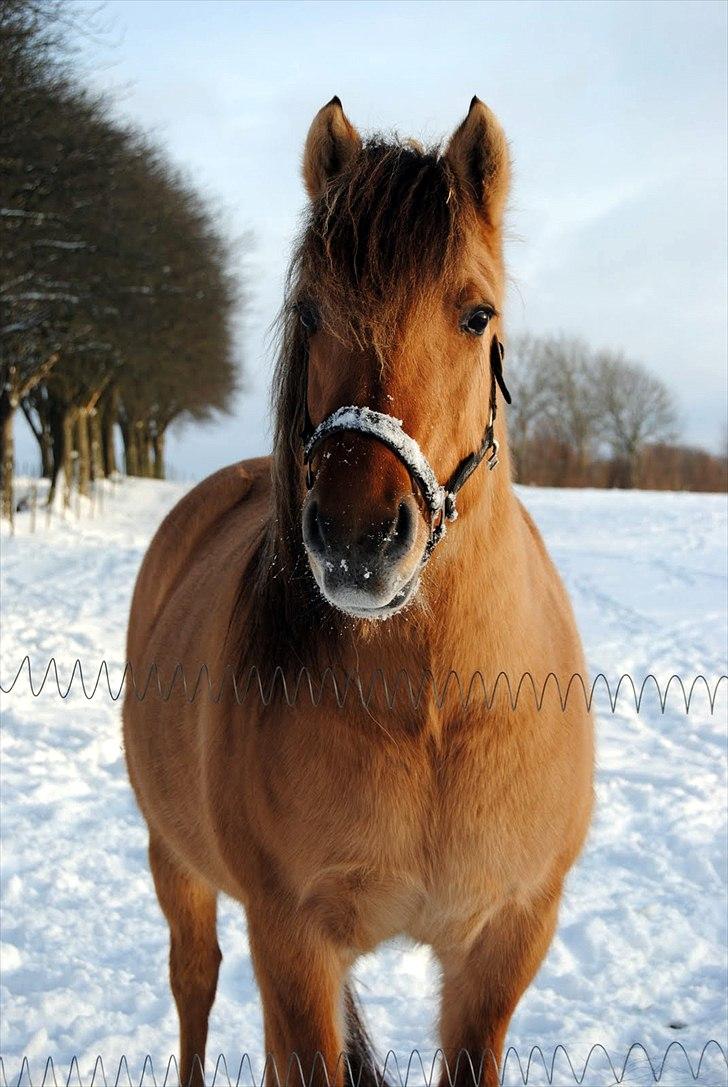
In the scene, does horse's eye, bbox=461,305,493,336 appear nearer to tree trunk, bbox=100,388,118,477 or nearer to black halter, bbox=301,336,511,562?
black halter, bbox=301,336,511,562

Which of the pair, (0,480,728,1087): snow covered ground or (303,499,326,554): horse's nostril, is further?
(0,480,728,1087): snow covered ground

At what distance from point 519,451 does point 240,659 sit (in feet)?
118

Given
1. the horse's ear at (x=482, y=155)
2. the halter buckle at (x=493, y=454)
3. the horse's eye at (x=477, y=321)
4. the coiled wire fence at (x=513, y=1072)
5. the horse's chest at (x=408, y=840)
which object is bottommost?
the coiled wire fence at (x=513, y=1072)

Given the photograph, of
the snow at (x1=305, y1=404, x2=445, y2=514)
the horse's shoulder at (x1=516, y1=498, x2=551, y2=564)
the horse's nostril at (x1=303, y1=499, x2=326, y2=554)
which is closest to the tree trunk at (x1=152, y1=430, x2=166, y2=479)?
the horse's shoulder at (x1=516, y1=498, x2=551, y2=564)

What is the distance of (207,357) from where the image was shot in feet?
93.4

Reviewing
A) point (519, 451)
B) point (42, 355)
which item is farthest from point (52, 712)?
point (519, 451)

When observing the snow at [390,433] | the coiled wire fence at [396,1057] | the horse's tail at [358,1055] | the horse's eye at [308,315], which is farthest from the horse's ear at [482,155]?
the horse's tail at [358,1055]

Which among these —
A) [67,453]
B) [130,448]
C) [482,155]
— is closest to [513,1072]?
[482,155]

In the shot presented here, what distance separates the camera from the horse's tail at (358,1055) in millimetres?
3283

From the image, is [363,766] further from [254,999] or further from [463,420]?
[254,999]

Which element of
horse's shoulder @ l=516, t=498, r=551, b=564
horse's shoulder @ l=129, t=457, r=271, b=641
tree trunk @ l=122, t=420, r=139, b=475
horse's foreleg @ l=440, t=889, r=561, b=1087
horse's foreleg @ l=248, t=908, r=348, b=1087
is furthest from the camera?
tree trunk @ l=122, t=420, r=139, b=475

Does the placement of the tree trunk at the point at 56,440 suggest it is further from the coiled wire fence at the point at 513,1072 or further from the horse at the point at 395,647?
the horse at the point at 395,647

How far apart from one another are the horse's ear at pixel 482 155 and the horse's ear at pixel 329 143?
251mm

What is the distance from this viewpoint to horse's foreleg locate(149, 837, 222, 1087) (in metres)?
3.60
